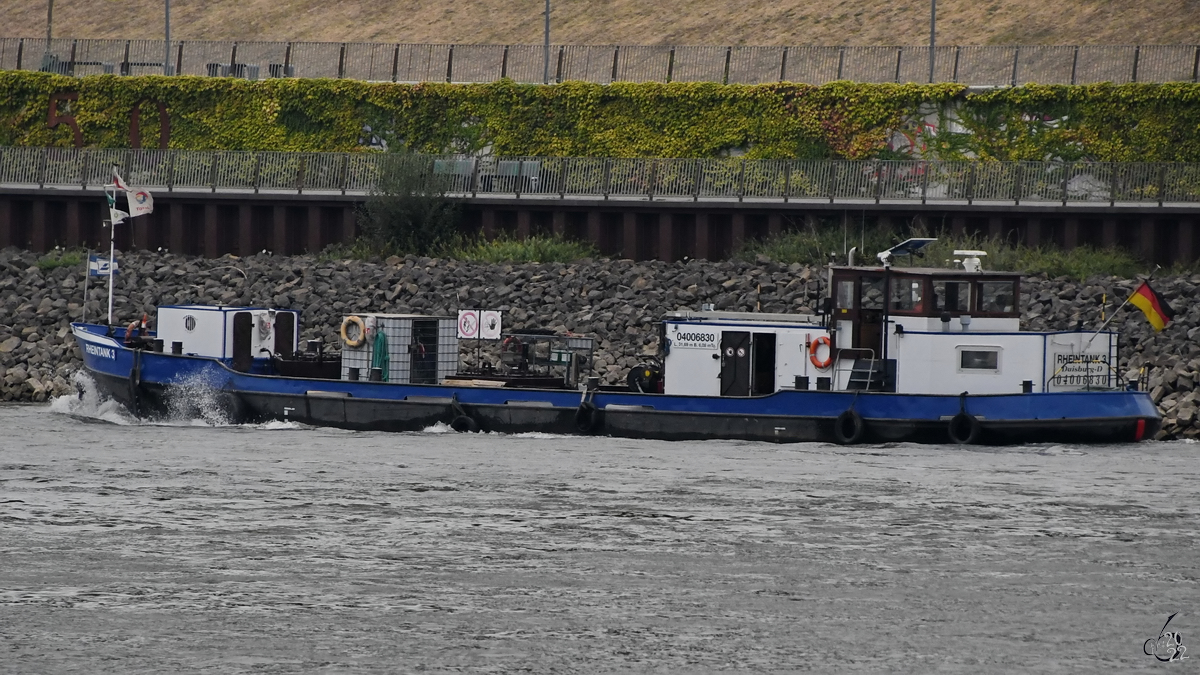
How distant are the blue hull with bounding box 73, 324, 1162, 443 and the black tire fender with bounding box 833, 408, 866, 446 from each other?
16 millimetres

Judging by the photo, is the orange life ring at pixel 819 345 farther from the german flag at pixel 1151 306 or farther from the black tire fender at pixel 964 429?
the german flag at pixel 1151 306

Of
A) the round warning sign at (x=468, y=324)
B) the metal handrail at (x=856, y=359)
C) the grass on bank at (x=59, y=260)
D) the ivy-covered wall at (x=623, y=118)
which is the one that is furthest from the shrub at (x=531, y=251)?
the metal handrail at (x=856, y=359)

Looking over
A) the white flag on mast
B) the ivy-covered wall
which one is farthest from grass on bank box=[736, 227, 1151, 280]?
the white flag on mast

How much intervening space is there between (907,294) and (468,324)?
7.71 m

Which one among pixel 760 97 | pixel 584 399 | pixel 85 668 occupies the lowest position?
pixel 85 668

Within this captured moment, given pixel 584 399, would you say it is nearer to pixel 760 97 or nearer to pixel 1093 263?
pixel 1093 263

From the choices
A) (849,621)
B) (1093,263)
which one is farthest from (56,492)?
(1093,263)

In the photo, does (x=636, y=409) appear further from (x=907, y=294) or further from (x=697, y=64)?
(x=697, y=64)

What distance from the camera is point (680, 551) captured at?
21391 mm

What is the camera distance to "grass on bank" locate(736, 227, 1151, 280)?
41219mm

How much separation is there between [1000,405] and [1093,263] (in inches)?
541

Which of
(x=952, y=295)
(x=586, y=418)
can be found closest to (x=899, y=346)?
(x=952, y=295)

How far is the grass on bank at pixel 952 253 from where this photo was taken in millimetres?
41219

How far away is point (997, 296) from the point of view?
29.6 metres
